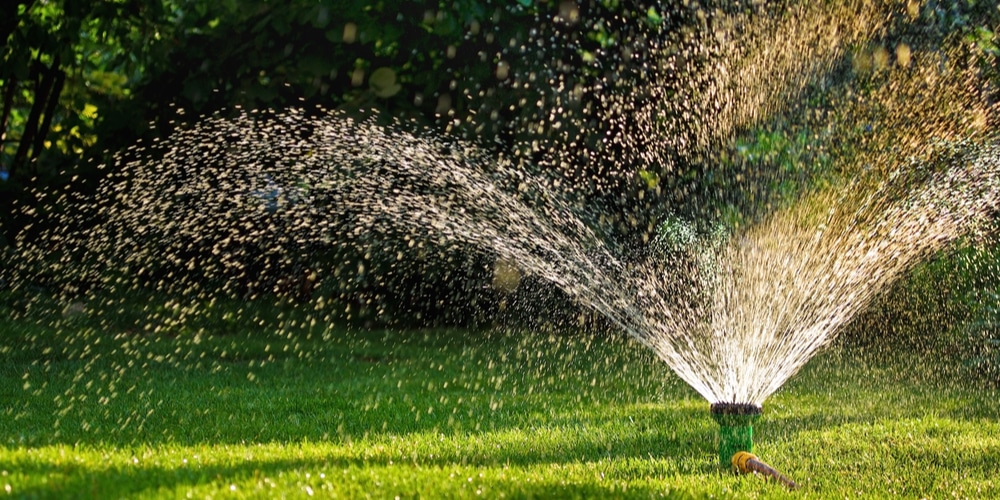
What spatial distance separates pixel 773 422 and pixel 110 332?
18.0ft

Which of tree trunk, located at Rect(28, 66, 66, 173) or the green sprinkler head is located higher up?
tree trunk, located at Rect(28, 66, 66, 173)

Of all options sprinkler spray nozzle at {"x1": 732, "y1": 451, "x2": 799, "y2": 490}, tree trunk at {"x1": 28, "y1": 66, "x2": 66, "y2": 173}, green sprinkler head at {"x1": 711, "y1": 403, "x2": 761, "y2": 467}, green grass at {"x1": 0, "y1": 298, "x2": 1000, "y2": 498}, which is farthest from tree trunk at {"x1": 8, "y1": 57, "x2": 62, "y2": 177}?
sprinkler spray nozzle at {"x1": 732, "y1": 451, "x2": 799, "y2": 490}

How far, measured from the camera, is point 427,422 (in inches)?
211

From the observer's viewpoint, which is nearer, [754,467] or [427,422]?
[754,467]

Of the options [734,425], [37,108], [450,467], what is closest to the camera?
[450,467]

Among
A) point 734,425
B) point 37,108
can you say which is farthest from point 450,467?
point 37,108

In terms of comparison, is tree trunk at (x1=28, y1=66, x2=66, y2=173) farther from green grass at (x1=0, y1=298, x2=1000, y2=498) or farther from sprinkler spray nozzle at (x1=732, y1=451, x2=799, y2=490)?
sprinkler spray nozzle at (x1=732, y1=451, x2=799, y2=490)

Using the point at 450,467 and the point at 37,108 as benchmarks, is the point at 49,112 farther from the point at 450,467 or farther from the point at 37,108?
the point at 450,467

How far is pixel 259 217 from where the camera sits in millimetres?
9719

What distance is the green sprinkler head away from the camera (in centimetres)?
413

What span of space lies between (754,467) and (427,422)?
1.85 meters

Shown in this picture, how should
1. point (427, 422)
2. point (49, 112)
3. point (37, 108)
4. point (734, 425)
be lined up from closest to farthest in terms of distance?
1. point (734, 425)
2. point (427, 422)
3. point (37, 108)
4. point (49, 112)

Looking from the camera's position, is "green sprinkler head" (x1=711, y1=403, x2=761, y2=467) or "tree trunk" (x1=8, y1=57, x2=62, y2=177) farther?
"tree trunk" (x1=8, y1=57, x2=62, y2=177)

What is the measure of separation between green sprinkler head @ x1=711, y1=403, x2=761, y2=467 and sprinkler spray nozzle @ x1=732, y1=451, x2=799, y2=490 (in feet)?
0.21
